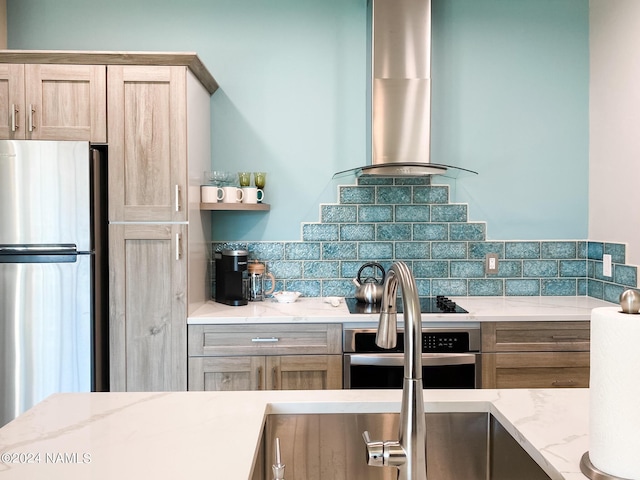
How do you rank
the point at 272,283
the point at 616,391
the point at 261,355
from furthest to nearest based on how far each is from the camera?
A: the point at 272,283 < the point at 261,355 < the point at 616,391

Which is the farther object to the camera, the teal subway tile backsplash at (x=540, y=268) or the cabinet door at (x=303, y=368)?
the teal subway tile backsplash at (x=540, y=268)

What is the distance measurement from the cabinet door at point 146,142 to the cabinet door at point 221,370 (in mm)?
739

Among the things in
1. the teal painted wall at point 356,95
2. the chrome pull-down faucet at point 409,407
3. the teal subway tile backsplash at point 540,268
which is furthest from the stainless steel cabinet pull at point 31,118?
the teal subway tile backsplash at point 540,268

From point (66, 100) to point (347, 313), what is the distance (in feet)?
5.79

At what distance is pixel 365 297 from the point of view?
9.68ft

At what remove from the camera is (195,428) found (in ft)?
3.73

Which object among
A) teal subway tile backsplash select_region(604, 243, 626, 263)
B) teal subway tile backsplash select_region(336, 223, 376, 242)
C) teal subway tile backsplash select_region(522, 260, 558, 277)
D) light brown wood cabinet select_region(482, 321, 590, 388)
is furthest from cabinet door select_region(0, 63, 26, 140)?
teal subway tile backsplash select_region(604, 243, 626, 263)

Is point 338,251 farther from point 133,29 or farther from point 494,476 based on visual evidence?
point 494,476

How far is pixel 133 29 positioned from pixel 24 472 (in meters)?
2.86

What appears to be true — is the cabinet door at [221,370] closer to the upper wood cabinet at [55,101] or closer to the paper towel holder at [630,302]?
the upper wood cabinet at [55,101]

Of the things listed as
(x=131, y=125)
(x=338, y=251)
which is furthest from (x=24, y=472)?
(x=338, y=251)

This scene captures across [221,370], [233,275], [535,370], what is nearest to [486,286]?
[535,370]

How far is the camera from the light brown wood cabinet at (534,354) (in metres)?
2.67

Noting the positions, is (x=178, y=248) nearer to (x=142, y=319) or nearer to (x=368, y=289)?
(x=142, y=319)
